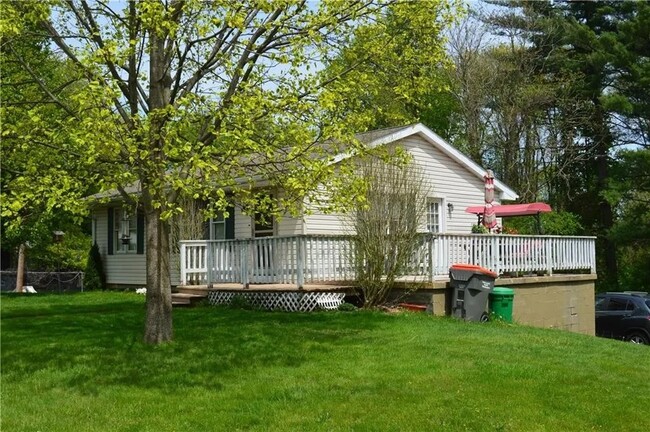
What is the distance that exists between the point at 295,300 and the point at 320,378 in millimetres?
5860

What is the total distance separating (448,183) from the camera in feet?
66.3

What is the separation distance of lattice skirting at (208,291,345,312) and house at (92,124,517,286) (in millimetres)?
2110

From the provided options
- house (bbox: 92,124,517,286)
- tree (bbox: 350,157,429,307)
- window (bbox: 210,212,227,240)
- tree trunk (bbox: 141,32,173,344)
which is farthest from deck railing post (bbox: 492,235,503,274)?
tree trunk (bbox: 141,32,173,344)

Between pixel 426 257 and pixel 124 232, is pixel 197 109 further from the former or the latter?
pixel 124 232

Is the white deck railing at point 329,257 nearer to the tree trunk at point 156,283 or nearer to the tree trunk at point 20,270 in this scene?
the tree trunk at point 156,283

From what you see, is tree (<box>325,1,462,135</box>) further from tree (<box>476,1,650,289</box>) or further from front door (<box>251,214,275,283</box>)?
tree (<box>476,1,650,289</box>)

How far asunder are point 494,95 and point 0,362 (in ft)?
90.6

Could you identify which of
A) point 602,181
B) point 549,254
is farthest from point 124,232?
point 602,181

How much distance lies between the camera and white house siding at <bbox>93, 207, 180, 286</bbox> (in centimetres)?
2278

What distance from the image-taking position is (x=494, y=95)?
107 feet

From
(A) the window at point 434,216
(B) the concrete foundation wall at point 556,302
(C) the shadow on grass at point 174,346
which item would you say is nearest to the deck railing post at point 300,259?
(C) the shadow on grass at point 174,346

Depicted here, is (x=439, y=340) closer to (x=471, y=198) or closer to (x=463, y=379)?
(x=463, y=379)

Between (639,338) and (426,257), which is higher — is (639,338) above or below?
below

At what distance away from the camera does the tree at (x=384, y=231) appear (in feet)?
43.8
